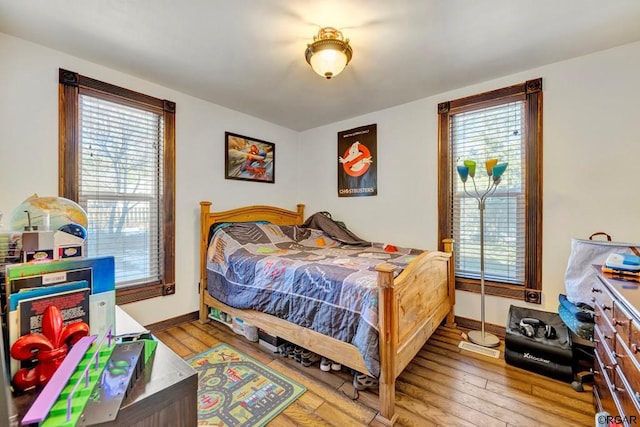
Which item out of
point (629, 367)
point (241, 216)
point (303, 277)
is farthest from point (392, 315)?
point (241, 216)

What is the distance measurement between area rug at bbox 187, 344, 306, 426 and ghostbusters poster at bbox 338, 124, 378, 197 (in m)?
2.25

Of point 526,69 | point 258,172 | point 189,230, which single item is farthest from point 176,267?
point 526,69

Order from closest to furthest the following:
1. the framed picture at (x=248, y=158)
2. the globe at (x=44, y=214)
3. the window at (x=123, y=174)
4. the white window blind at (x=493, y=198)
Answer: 1. the globe at (x=44, y=214)
2. the window at (x=123, y=174)
3. the white window blind at (x=493, y=198)
4. the framed picture at (x=248, y=158)

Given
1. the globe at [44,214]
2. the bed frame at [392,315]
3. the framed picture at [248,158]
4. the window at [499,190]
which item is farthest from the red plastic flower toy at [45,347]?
the window at [499,190]

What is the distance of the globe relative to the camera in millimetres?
1220

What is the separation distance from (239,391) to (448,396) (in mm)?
1350

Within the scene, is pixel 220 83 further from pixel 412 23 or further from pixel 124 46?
pixel 412 23

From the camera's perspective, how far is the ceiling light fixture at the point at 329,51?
1865mm

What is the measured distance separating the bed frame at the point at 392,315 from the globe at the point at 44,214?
1.47 meters

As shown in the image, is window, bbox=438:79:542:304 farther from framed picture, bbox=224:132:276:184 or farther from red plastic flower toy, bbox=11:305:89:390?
red plastic flower toy, bbox=11:305:89:390

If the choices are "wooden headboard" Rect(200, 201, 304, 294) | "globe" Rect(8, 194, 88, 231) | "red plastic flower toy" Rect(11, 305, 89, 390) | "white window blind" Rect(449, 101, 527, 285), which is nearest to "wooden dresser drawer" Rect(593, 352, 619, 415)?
"white window blind" Rect(449, 101, 527, 285)

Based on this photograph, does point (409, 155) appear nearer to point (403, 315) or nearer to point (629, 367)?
point (403, 315)

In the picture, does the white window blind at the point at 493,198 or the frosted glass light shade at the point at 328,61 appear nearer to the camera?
the frosted glass light shade at the point at 328,61

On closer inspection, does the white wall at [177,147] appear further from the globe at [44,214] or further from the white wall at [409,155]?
the globe at [44,214]
